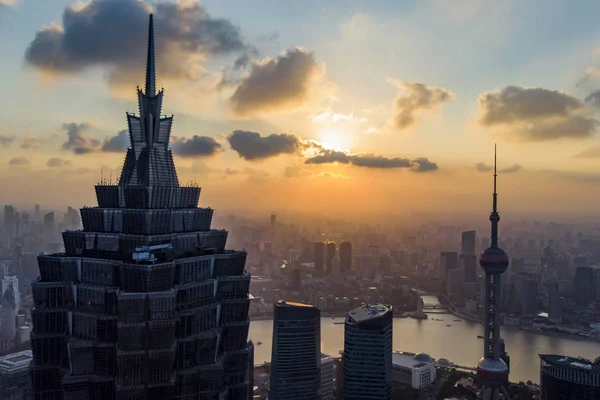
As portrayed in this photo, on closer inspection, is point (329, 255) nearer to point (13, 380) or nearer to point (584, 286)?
point (584, 286)

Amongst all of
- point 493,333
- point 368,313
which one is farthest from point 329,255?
point 368,313

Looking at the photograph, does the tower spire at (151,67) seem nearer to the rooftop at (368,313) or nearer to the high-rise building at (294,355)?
the high-rise building at (294,355)

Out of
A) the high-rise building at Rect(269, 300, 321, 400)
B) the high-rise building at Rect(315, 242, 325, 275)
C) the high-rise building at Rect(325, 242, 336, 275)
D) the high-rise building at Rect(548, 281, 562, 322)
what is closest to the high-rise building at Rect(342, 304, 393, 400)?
the high-rise building at Rect(269, 300, 321, 400)

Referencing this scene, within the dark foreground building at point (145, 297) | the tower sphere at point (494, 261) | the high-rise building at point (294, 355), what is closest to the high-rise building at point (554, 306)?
the tower sphere at point (494, 261)

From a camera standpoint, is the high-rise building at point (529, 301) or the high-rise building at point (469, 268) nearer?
the high-rise building at point (529, 301)

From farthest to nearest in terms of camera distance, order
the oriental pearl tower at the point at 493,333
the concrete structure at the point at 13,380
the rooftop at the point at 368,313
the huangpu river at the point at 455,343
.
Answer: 1. the huangpu river at the point at 455,343
2. the oriental pearl tower at the point at 493,333
3. the rooftop at the point at 368,313
4. the concrete structure at the point at 13,380

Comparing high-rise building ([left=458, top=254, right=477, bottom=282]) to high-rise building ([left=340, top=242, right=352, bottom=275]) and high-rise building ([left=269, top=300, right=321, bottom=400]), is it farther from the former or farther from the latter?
high-rise building ([left=269, top=300, right=321, bottom=400])
